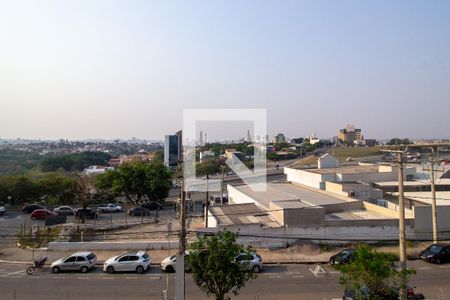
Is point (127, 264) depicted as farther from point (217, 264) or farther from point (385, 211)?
point (385, 211)

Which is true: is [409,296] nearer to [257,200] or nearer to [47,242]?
[257,200]

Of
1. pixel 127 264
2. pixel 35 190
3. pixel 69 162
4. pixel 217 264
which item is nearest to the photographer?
pixel 217 264

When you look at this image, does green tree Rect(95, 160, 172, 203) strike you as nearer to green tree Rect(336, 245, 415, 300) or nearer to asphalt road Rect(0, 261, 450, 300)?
asphalt road Rect(0, 261, 450, 300)

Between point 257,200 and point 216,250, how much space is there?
1890cm

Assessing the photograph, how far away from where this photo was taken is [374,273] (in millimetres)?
10305

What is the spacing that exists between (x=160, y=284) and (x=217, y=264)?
628 centimetres

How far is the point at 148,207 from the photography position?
37062 millimetres

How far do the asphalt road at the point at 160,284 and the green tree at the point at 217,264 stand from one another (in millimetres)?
3443

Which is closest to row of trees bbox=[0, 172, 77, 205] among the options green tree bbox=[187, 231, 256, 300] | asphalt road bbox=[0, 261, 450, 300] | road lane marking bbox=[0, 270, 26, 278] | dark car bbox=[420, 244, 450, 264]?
road lane marking bbox=[0, 270, 26, 278]

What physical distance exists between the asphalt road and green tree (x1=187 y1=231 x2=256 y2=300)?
11.3 ft

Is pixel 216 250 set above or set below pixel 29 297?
above

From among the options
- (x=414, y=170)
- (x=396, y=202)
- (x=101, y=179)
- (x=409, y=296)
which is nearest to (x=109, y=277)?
(x=409, y=296)

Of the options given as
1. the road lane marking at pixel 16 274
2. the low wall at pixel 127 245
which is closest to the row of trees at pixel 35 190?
the low wall at pixel 127 245

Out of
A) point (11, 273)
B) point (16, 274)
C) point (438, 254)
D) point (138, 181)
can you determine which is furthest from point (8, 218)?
point (438, 254)
